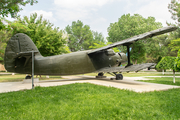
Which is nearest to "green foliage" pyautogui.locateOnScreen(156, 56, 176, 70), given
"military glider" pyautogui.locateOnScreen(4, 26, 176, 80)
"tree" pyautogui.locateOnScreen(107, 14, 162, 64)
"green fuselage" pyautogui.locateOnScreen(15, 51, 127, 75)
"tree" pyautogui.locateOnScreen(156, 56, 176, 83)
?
"tree" pyautogui.locateOnScreen(156, 56, 176, 83)

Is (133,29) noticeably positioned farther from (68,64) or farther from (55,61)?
(55,61)

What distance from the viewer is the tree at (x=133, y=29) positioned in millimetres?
37775

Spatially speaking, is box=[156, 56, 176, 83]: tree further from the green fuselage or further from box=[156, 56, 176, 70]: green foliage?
the green fuselage

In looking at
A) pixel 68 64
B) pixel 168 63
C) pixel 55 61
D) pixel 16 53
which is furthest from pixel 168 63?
pixel 16 53

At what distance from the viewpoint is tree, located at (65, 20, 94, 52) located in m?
60.4

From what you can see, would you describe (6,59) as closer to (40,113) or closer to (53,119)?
(40,113)

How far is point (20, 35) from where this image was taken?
11.3 meters

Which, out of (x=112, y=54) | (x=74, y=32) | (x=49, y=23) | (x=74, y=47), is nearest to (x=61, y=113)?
(x=112, y=54)

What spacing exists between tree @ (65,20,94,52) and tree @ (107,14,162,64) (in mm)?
18834

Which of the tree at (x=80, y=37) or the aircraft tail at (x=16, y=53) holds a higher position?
the tree at (x=80, y=37)

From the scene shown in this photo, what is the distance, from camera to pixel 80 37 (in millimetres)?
63344

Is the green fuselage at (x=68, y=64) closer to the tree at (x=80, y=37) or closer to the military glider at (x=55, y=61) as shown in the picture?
the military glider at (x=55, y=61)

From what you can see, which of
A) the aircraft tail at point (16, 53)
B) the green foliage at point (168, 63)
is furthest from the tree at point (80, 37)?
the green foliage at point (168, 63)

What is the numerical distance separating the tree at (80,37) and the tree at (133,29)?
1883 cm
